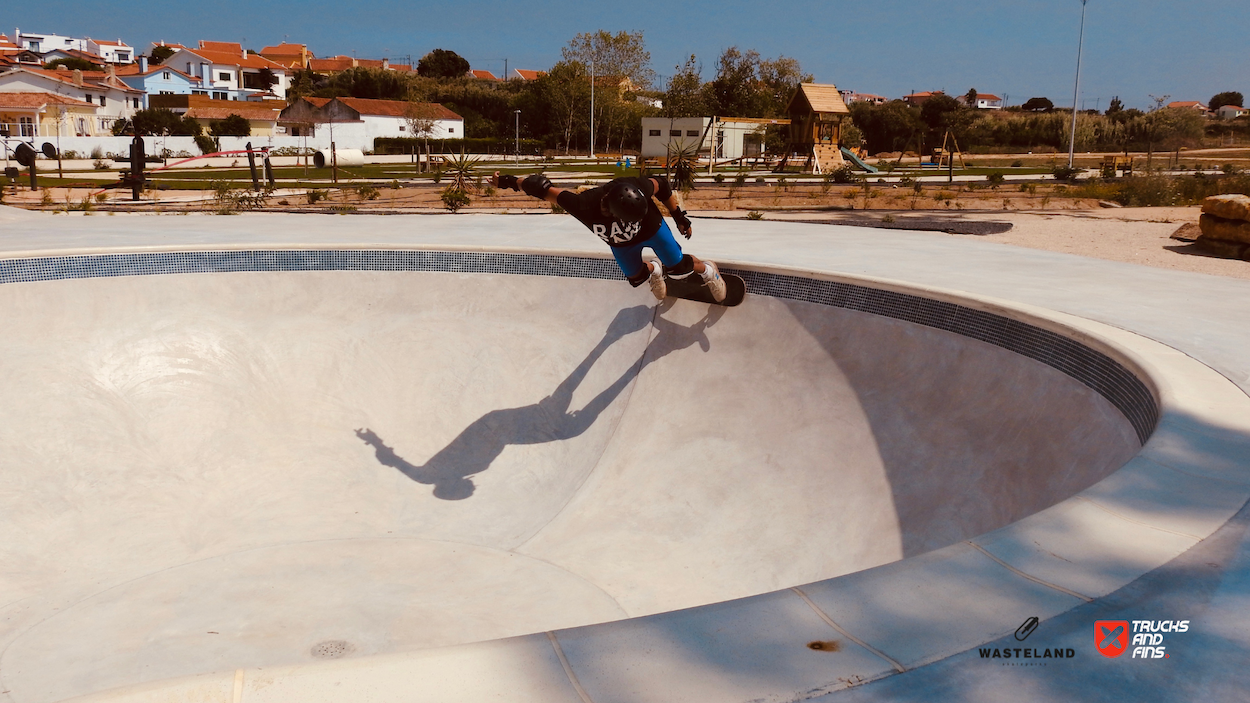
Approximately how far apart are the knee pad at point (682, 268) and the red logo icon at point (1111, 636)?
16.6 ft

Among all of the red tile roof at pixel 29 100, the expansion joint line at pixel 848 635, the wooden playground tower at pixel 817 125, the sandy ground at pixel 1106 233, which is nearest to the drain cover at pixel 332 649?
the expansion joint line at pixel 848 635

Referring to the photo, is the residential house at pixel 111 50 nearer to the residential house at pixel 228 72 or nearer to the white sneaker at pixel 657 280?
the residential house at pixel 228 72

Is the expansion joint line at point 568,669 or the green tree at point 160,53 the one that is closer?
the expansion joint line at point 568,669

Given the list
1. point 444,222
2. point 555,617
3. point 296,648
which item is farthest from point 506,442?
point 444,222

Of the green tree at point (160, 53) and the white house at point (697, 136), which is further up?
the green tree at point (160, 53)

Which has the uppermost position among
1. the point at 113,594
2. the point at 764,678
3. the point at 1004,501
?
the point at 764,678

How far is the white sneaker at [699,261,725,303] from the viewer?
721 cm

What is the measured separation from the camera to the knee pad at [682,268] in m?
7.11

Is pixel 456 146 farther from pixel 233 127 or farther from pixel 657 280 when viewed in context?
pixel 657 280

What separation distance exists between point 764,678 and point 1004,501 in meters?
3.31

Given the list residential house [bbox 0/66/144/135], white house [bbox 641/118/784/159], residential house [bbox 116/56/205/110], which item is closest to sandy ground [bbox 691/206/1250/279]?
white house [bbox 641/118/784/159]

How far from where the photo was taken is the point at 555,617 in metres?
5.42

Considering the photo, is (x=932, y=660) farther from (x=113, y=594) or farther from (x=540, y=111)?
(x=540, y=111)

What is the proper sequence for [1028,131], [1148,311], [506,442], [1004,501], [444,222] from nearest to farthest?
[1004,501] → [1148,311] → [506,442] → [444,222] → [1028,131]
